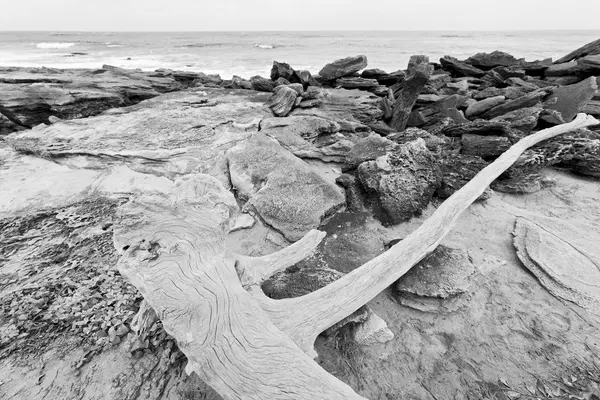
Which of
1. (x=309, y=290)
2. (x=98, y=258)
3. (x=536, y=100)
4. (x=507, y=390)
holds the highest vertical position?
(x=536, y=100)

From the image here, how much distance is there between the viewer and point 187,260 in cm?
194

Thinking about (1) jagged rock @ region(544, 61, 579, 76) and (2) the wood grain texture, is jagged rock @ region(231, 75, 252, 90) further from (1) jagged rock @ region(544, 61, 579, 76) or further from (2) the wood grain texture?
(1) jagged rock @ region(544, 61, 579, 76)

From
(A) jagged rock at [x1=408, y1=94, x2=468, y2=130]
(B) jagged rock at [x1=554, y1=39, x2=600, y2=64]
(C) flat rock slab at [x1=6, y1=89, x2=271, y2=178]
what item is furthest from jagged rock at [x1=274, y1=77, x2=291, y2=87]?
(B) jagged rock at [x1=554, y1=39, x2=600, y2=64]

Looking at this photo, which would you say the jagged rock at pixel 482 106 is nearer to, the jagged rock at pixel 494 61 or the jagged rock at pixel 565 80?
the jagged rock at pixel 565 80

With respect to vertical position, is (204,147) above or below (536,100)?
below

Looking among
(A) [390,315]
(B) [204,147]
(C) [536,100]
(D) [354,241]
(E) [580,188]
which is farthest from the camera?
(C) [536,100]

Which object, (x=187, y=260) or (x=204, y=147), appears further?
(x=204, y=147)

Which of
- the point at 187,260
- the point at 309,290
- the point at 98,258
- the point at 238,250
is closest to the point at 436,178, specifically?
the point at 309,290

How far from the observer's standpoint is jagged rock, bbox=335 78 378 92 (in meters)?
8.33

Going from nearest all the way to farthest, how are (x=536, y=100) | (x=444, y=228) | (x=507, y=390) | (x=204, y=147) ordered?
(x=507, y=390) < (x=444, y=228) < (x=204, y=147) < (x=536, y=100)

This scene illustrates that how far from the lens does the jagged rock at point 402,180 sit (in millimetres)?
3531

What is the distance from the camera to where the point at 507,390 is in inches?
74.4

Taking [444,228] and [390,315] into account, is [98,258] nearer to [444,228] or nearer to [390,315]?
[390,315]

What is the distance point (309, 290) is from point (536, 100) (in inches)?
239
